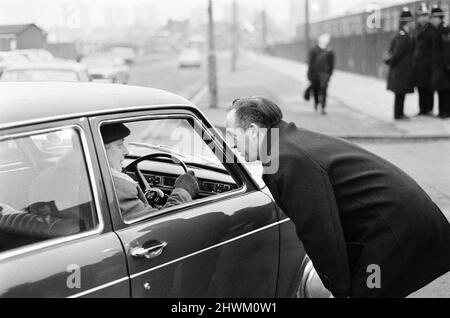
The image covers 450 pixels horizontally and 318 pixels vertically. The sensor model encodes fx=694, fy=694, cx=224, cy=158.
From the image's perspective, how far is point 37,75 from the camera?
11078 millimetres

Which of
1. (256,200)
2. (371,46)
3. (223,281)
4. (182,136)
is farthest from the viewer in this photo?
(371,46)

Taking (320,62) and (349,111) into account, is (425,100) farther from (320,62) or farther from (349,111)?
(320,62)

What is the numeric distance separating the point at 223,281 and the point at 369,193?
81 cm

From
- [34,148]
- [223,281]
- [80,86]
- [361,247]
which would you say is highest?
[80,86]

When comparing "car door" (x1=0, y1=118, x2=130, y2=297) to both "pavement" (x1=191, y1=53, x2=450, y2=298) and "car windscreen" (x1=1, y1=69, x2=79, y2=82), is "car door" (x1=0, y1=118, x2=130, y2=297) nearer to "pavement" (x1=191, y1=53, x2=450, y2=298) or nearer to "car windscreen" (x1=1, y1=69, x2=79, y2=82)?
"pavement" (x1=191, y1=53, x2=450, y2=298)

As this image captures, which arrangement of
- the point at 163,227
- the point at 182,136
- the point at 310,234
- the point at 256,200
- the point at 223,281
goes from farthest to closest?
1. the point at 182,136
2. the point at 256,200
3. the point at 223,281
4. the point at 163,227
5. the point at 310,234

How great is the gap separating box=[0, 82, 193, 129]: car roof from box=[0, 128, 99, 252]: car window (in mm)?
79

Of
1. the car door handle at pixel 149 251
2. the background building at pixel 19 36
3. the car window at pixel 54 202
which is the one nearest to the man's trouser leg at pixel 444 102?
the background building at pixel 19 36

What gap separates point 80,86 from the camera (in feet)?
10.7

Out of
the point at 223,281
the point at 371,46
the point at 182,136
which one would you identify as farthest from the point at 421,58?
the point at 371,46

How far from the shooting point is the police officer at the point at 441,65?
14133 millimetres

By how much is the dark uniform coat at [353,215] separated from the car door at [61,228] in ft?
2.41

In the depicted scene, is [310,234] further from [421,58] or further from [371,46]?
[371,46]

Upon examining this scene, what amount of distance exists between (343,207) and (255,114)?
538 millimetres
